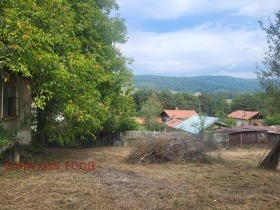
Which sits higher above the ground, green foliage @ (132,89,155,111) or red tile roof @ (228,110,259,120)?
green foliage @ (132,89,155,111)

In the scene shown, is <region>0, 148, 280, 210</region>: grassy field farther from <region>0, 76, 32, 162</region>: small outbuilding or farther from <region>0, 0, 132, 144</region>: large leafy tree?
<region>0, 0, 132, 144</region>: large leafy tree

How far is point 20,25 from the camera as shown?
661 cm

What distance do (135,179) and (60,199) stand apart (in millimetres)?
2443

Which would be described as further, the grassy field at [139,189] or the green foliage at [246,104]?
the green foliage at [246,104]

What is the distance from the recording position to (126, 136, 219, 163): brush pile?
10836mm

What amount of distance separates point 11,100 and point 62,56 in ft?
8.82

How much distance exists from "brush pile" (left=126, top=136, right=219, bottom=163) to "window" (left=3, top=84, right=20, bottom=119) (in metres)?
4.46

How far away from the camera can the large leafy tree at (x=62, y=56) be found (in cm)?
686

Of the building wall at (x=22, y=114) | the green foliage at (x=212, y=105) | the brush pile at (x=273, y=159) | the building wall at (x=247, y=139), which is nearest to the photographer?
the brush pile at (x=273, y=159)

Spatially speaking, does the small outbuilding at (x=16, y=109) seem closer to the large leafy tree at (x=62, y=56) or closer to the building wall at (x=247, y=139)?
the large leafy tree at (x=62, y=56)

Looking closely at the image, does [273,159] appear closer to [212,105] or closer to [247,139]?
[247,139]

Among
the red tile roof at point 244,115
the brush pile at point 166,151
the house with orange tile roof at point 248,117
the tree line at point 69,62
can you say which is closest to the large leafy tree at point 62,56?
the tree line at point 69,62

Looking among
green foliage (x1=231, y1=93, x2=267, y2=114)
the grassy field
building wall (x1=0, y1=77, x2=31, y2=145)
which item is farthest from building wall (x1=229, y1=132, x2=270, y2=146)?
green foliage (x1=231, y1=93, x2=267, y2=114)

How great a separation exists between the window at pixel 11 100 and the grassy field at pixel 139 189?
250 cm
